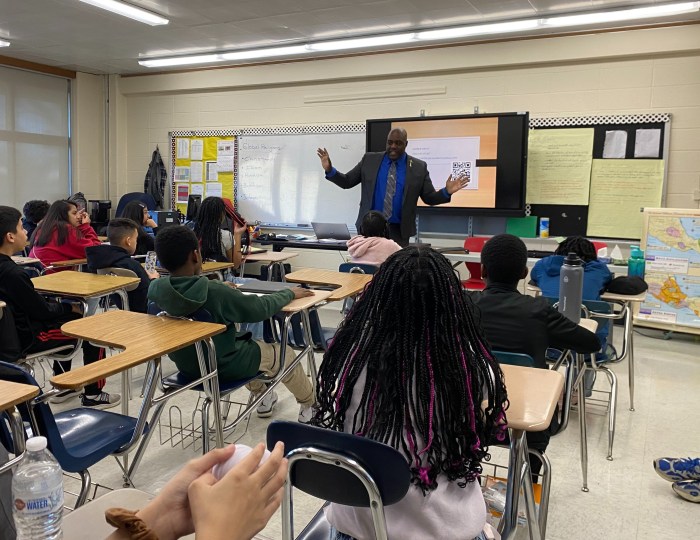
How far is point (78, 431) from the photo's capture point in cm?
188

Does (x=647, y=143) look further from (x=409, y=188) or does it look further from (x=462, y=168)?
(x=409, y=188)

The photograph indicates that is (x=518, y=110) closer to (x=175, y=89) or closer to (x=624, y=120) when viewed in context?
(x=624, y=120)

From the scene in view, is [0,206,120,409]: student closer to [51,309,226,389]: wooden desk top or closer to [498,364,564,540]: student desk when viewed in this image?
[51,309,226,389]: wooden desk top

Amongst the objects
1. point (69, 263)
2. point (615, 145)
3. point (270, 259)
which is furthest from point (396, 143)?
point (69, 263)

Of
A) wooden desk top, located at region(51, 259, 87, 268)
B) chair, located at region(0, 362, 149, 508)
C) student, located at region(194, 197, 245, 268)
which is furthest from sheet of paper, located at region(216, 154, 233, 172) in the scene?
chair, located at region(0, 362, 149, 508)

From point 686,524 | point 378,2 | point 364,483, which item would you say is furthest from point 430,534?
point 378,2

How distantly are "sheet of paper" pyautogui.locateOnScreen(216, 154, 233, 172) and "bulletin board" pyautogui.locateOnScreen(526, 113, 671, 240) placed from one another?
12.4ft

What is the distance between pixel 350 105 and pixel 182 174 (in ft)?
8.69

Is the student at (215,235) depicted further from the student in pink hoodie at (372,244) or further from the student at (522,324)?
the student at (522,324)

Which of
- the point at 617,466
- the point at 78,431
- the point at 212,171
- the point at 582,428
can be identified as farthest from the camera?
the point at 212,171

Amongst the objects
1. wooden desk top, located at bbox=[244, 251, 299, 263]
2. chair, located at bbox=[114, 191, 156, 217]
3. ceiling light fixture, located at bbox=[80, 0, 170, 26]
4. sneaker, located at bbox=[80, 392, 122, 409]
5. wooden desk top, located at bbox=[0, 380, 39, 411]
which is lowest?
sneaker, located at bbox=[80, 392, 122, 409]

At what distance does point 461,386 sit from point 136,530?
631 mm

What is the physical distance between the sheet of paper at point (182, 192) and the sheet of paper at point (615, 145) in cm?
520

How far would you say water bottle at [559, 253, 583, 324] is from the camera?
7.73ft
